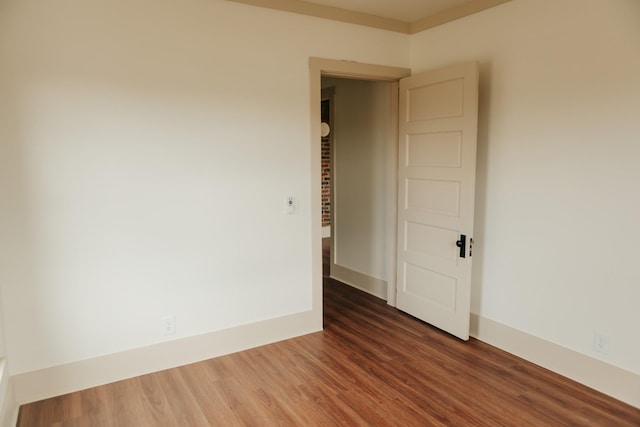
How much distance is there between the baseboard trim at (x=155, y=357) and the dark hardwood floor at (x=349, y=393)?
6cm

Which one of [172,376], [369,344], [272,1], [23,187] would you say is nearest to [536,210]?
[369,344]

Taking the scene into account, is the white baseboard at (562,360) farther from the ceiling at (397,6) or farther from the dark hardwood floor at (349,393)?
the ceiling at (397,6)

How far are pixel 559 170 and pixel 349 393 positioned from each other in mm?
2021

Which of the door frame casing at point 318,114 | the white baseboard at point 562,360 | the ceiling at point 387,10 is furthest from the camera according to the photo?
the door frame casing at point 318,114

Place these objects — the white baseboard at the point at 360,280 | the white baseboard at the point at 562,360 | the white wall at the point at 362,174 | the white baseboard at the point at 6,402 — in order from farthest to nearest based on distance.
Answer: the white baseboard at the point at 360,280, the white wall at the point at 362,174, the white baseboard at the point at 562,360, the white baseboard at the point at 6,402

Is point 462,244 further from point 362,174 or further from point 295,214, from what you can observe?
point 362,174

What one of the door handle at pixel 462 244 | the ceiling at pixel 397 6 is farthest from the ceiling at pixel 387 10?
the door handle at pixel 462 244

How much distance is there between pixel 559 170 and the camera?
9.45 ft

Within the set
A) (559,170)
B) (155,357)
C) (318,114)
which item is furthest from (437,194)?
(155,357)

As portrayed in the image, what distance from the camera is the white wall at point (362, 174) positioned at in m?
4.37

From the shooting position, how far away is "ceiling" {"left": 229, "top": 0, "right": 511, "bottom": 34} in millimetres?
3295

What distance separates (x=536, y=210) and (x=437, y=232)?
813 millimetres

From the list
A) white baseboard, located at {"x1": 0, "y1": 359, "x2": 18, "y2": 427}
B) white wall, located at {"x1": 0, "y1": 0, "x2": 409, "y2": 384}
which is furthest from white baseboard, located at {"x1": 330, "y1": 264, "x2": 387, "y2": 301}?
white baseboard, located at {"x1": 0, "y1": 359, "x2": 18, "y2": 427}

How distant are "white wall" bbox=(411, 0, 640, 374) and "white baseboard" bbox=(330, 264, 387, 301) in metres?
1.17
